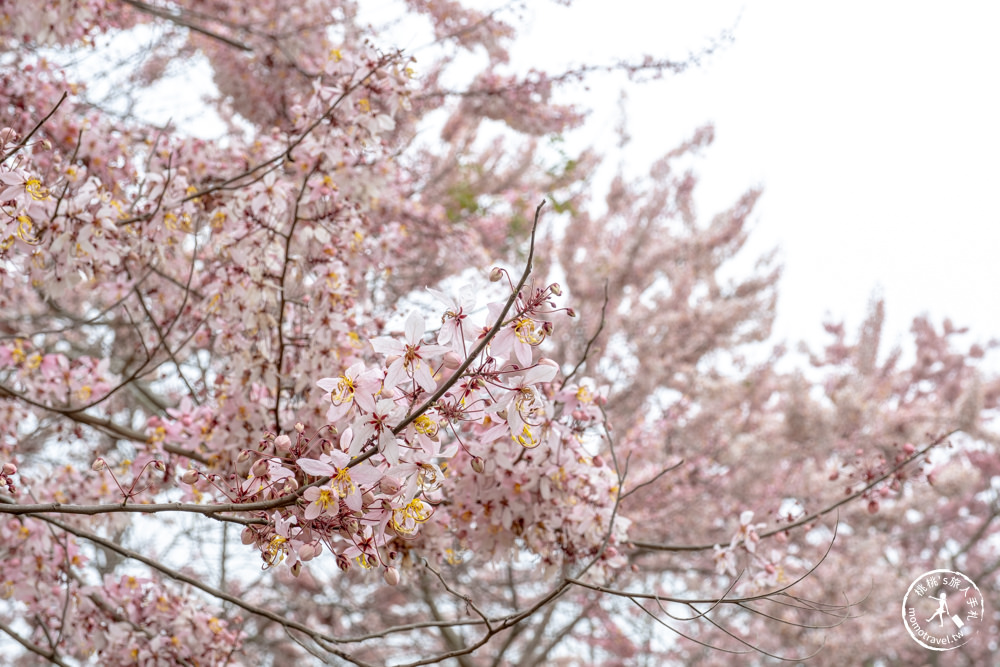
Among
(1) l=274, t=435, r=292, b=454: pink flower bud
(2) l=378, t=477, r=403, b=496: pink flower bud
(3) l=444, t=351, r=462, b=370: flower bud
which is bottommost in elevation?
(2) l=378, t=477, r=403, b=496: pink flower bud

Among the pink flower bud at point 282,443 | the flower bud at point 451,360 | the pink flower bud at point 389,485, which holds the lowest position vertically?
the pink flower bud at point 389,485

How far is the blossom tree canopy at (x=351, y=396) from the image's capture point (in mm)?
1227

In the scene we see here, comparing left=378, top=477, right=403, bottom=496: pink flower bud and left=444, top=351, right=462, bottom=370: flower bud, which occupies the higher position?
left=444, top=351, right=462, bottom=370: flower bud

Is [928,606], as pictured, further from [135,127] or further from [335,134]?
[135,127]

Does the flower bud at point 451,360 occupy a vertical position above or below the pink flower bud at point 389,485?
above

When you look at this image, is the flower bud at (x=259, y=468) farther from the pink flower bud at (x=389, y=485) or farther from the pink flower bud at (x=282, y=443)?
the pink flower bud at (x=389, y=485)

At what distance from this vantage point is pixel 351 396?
3.91 ft

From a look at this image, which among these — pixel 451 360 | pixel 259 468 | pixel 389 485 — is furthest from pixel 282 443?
pixel 451 360

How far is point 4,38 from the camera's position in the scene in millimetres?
3029

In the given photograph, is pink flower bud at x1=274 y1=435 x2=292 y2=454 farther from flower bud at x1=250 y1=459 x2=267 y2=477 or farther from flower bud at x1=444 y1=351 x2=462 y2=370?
flower bud at x1=444 y1=351 x2=462 y2=370

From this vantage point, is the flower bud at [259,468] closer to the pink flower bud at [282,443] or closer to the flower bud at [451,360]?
the pink flower bud at [282,443]

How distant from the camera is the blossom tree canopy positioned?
1.23m

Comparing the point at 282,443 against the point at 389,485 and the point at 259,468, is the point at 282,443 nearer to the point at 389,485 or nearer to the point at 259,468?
the point at 259,468

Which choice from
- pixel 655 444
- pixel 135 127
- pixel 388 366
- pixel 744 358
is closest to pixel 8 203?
pixel 388 366
